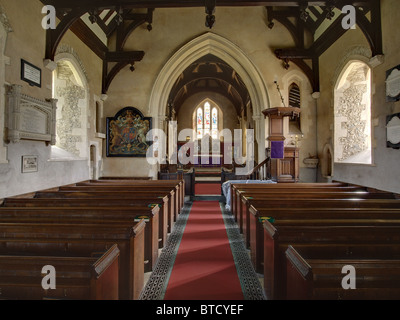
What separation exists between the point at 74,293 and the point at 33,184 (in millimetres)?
3690

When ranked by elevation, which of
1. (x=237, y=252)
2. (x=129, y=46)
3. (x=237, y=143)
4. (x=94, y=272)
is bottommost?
(x=237, y=252)

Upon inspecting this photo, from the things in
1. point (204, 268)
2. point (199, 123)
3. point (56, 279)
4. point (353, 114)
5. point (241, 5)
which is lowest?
point (204, 268)

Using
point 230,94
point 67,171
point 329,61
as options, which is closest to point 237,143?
point 230,94

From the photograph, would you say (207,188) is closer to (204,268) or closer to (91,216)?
(204,268)

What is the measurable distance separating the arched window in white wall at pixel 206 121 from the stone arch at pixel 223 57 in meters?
8.53

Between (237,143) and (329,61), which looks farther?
(237,143)

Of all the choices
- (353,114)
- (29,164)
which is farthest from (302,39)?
(29,164)

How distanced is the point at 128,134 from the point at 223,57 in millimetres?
3448

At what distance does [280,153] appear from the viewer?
20.6 feet

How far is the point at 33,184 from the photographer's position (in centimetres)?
433

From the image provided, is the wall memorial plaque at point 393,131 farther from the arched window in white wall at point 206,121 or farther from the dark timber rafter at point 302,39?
the arched window in white wall at point 206,121
